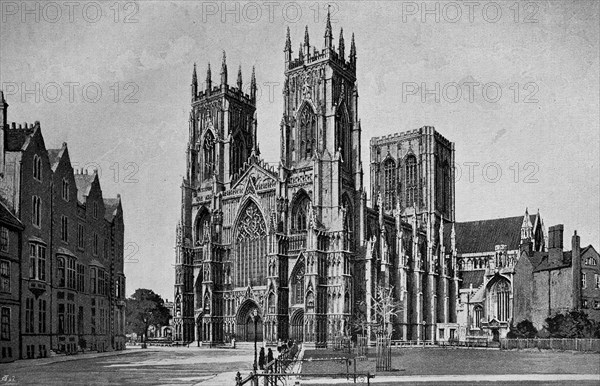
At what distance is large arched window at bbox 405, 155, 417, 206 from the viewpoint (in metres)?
103

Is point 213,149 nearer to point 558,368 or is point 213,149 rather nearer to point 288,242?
point 288,242

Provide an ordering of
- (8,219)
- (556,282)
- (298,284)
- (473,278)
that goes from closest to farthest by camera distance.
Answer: (8,219) < (556,282) < (298,284) < (473,278)

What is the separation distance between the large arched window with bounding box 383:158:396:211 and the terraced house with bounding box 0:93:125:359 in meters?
52.5

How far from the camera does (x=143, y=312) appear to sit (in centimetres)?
9450

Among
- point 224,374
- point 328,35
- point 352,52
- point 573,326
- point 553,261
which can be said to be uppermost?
point 328,35

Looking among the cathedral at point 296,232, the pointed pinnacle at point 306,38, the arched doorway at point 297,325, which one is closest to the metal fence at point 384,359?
the cathedral at point 296,232

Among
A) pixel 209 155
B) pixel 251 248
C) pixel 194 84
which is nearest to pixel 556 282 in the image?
pixel 251 248

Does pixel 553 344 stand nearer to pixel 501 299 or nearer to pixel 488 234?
pixel 501 299

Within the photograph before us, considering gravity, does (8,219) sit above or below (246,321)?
above

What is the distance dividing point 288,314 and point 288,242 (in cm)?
732

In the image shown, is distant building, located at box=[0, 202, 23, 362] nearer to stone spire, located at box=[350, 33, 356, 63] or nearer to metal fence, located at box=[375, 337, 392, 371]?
metal fence, located at box=[375, 337, 392, 371]

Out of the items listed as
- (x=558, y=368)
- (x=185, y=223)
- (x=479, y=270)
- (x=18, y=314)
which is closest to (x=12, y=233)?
(x=18, y=314)

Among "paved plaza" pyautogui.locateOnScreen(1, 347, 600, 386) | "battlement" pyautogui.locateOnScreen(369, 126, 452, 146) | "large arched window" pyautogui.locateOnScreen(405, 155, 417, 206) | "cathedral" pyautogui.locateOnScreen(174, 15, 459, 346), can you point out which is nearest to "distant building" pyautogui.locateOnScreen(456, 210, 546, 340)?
"cathedral" pyautogui.locateOnScreen(174, 15, 459, 346)

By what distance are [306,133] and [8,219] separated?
45.1 metres
